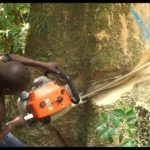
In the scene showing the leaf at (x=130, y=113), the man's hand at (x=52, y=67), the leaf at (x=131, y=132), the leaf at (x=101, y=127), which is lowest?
the leaf at (x=131, y=132)

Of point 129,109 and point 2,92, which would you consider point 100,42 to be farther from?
point 2,92

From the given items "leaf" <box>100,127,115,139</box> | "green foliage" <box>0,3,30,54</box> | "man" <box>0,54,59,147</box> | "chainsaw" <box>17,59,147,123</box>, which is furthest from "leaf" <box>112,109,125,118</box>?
"green foliage" <box>0,3,30,54</box>

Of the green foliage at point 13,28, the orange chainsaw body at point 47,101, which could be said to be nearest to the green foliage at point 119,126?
the orange chainsaw body at point 47,101

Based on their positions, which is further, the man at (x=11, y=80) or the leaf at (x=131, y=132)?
the leaf at (x=131, y=132)

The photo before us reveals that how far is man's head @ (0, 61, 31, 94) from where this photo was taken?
3070mm

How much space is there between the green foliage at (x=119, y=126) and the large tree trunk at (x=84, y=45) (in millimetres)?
101

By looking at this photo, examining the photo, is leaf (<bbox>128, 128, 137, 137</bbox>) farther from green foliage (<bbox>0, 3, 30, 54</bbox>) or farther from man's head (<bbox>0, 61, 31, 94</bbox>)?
green foliage (<bbox>0, 3, 30, 54</bbox>)

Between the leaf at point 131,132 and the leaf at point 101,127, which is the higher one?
the leaf at point 101,127

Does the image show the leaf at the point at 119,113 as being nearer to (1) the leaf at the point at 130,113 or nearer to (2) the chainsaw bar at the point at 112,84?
(1) the leaf at the point at 130,113

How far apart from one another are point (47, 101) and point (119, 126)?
0.77 m

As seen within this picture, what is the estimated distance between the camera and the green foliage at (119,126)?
3.55 m

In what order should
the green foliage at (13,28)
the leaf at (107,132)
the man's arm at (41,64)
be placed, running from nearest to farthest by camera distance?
the man's arm at (41,64) < the leaf at (107,132) < the green foliage at (13,28)

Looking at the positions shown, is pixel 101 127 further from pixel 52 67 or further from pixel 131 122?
pixel 52 67

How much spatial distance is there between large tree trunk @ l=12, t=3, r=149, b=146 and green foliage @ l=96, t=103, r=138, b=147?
0.10 meters
